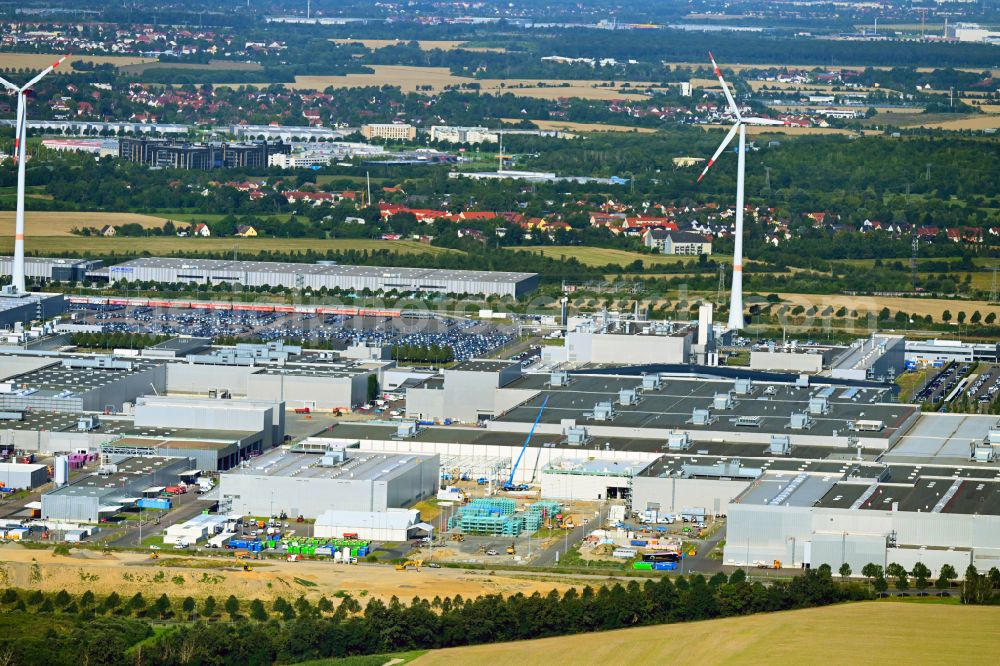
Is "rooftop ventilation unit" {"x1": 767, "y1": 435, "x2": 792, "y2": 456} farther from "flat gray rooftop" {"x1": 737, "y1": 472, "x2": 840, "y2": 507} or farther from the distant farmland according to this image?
the distant farmland

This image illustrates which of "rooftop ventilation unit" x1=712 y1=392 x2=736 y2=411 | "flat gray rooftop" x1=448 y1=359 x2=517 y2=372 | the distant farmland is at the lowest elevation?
"rooftop ventilation unit" x1=712 y1=392 x2=736 y2=411

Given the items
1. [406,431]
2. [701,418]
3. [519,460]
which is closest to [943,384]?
[701,418]

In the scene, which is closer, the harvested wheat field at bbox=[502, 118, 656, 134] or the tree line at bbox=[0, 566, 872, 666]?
the tree line at bbox=[0, 566, 872, 666]

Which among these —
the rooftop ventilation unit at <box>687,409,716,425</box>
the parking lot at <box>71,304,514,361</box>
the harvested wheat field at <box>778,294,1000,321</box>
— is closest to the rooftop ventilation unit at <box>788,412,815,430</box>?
the rooftop ventilation unit at <box>687,409,716,425</box>

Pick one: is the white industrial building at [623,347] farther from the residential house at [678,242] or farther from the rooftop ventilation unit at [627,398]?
the residential house at [678,242]

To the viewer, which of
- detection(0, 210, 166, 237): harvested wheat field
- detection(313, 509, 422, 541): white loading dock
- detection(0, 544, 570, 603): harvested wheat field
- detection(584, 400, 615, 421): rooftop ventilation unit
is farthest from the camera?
detection(0, 210, 166, 237): harvested wheat field

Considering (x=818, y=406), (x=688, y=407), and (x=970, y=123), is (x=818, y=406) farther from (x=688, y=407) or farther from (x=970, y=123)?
(x=970, y=123)

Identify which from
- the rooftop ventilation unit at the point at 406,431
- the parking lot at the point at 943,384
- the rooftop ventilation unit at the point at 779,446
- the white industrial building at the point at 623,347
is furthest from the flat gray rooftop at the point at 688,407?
the white industrial building at the point at 623,347

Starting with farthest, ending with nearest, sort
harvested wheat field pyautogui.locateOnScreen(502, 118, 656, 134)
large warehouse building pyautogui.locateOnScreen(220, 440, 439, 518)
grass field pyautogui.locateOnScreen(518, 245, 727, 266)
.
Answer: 1. harvested wheat field pyautogui.locateOnScreen(502, 118, 656, 134)
2. grass field pyautogui.locateOnScreen(518, 245, 727, 266)
3. large warehouse building pyautogui.locateOnScreen(220, 440, 439, 518)

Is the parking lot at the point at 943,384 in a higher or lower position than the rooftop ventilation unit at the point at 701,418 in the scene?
higher
